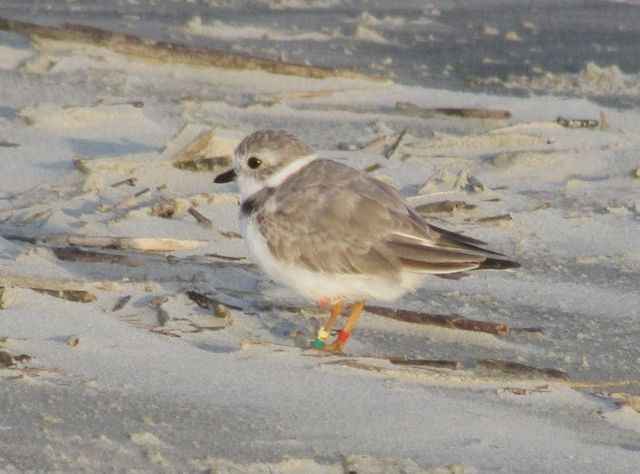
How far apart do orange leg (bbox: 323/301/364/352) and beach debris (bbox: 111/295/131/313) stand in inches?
27.3

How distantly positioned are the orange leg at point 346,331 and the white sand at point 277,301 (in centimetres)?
8

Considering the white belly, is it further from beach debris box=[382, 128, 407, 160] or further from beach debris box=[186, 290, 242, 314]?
beach debris box=[382, 128, 407, 160]

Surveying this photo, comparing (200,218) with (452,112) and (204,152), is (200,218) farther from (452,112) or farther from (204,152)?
(452,112)

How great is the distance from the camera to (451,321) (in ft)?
15.9

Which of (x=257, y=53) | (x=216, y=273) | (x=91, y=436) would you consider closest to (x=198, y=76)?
(x=257, y=53)

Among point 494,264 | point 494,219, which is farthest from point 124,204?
point 494,264

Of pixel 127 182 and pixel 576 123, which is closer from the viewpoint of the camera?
pixel 127 182

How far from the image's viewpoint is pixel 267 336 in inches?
184

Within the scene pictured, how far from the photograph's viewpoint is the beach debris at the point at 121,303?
4.62m

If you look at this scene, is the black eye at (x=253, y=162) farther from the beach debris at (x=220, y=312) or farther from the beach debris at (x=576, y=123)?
the beach debris at (x=576, y=123)

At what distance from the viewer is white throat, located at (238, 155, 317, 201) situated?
5141 millimetres

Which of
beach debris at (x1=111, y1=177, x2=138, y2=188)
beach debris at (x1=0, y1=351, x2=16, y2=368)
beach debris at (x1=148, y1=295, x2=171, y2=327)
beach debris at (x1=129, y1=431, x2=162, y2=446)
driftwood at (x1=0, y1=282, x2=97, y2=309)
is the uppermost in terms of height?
beach debris at (x1=111, y1=177, x2=138, y2=188)

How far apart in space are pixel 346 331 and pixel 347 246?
0.29m

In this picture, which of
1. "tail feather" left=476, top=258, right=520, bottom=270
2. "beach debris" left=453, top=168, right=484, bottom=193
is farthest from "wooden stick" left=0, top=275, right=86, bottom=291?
"beach debris" left=453, top=168, right=484, bottom=193
